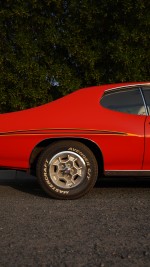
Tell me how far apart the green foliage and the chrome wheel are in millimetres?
2601

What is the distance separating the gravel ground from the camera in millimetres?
2920

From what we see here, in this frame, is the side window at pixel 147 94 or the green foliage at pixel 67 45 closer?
the side window at pixel 147 94

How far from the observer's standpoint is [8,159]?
478cm

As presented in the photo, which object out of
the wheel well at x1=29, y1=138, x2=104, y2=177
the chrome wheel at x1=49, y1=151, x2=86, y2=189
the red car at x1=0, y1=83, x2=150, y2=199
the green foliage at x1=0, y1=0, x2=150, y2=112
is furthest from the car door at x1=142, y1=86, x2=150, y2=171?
the green foliage at x1=0, y1=0, x2=150, y2=112

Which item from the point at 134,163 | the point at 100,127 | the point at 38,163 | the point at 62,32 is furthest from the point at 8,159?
the point at 62,32

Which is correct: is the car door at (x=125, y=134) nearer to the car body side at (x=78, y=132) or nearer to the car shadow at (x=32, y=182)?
the car body side at (x=78, y=132)

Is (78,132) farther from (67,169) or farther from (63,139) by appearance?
(67,169)

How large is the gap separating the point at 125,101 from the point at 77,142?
751mm

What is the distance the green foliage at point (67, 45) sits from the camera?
22.5 feet

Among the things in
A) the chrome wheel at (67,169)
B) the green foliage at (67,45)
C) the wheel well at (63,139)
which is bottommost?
the chrome wheel at (67,169)

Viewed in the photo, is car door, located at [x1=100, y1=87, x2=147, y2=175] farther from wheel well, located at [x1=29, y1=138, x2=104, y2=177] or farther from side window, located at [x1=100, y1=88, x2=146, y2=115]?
wheel well, located at [x1=29, y1=138, x2=104, y2=177]

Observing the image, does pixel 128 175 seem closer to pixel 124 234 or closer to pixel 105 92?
pixel 105 92

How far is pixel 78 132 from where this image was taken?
465cm

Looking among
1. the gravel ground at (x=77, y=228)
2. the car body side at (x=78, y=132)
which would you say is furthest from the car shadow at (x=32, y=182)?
the car body side at (x=78, y=132)
